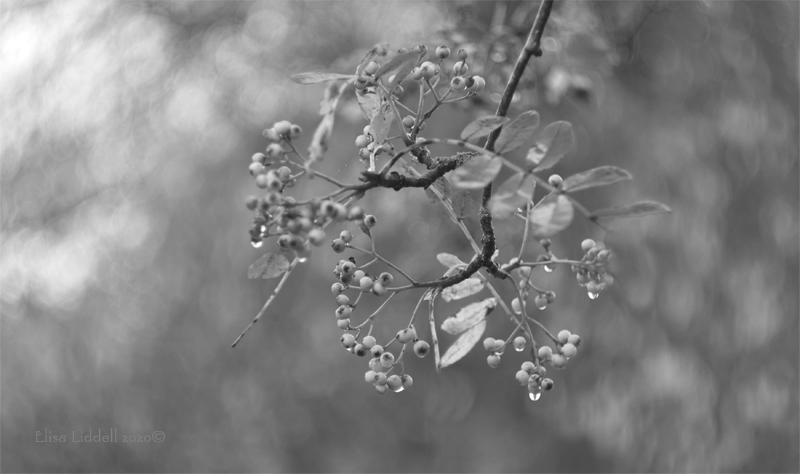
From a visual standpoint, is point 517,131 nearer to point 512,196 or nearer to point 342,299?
point 512,196

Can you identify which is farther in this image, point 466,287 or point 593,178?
point 466,287

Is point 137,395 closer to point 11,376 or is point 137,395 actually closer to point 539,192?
point 11,376

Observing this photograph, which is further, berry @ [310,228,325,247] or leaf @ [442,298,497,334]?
leaf @ [442,298,497,334]

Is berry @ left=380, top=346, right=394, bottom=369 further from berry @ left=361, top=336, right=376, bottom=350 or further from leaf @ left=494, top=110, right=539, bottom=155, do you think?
leaf @ left=494, top=110, right=539, bottom=155

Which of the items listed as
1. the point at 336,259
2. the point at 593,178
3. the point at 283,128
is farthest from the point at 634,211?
the point at 336,259

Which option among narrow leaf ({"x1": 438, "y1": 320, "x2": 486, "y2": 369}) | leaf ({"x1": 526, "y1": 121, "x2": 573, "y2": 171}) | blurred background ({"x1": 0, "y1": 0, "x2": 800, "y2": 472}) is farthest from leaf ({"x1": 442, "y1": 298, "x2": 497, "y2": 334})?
blurred background ({"x1": 0, "y1": 0, "x2": 800, "y2": 472})

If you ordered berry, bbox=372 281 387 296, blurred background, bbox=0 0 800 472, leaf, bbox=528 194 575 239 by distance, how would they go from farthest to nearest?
blurred background, bbox=0 0 800 472 < berry, bbox=372 281 387 296 < leaf, bbox=528 194 575 239

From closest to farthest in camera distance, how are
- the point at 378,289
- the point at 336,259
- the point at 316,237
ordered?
the point at 316,237
the point at 378,289
the point at 336,259
